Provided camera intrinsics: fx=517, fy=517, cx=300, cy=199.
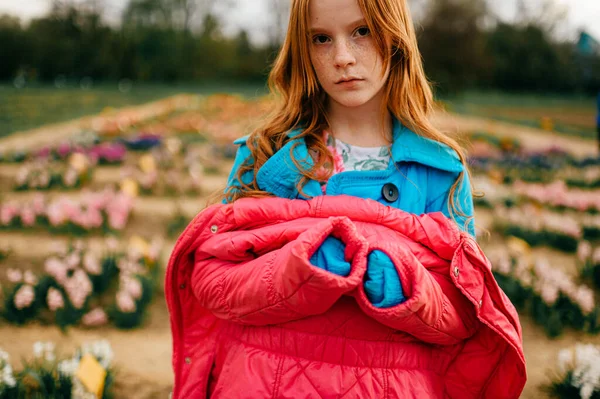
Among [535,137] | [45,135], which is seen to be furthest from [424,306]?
[535,137]

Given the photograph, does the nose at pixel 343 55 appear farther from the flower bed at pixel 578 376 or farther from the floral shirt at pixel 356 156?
the flower bed at pixel 578 376

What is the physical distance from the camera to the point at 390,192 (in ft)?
5.01

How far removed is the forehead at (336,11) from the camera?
146 cm

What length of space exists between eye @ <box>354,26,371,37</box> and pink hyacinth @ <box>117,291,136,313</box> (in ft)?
6.75

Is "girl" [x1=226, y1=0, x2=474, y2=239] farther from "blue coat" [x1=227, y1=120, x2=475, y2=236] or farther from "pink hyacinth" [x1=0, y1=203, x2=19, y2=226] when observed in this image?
"pink hyacinth" [x1=0, y1=203, x2=19, y2=226]

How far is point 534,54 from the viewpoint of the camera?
2388 centimetres

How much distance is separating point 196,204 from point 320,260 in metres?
3.76

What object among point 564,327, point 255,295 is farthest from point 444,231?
point 564,327

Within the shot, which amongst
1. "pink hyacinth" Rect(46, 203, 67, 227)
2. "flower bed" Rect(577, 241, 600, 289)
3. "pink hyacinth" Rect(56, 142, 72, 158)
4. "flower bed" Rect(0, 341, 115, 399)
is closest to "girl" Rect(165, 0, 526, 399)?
"flower bed" Rect(0, 341, 115, 399)

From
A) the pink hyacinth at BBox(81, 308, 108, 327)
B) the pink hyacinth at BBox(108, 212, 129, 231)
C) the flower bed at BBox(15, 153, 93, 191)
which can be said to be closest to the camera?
the pink hyacinth at BBox(81, 308, 108, 327)

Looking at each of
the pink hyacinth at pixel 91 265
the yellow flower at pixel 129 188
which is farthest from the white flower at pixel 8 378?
the yellow flower at pixel 129 188

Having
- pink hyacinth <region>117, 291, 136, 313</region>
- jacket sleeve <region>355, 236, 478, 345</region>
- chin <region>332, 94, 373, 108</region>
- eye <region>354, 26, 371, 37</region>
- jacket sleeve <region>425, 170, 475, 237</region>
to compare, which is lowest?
pink hyacinth <region>117, 291, 136, 313</region>

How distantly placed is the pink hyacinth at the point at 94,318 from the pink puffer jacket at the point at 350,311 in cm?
165

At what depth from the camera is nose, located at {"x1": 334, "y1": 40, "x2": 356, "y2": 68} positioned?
146cm
